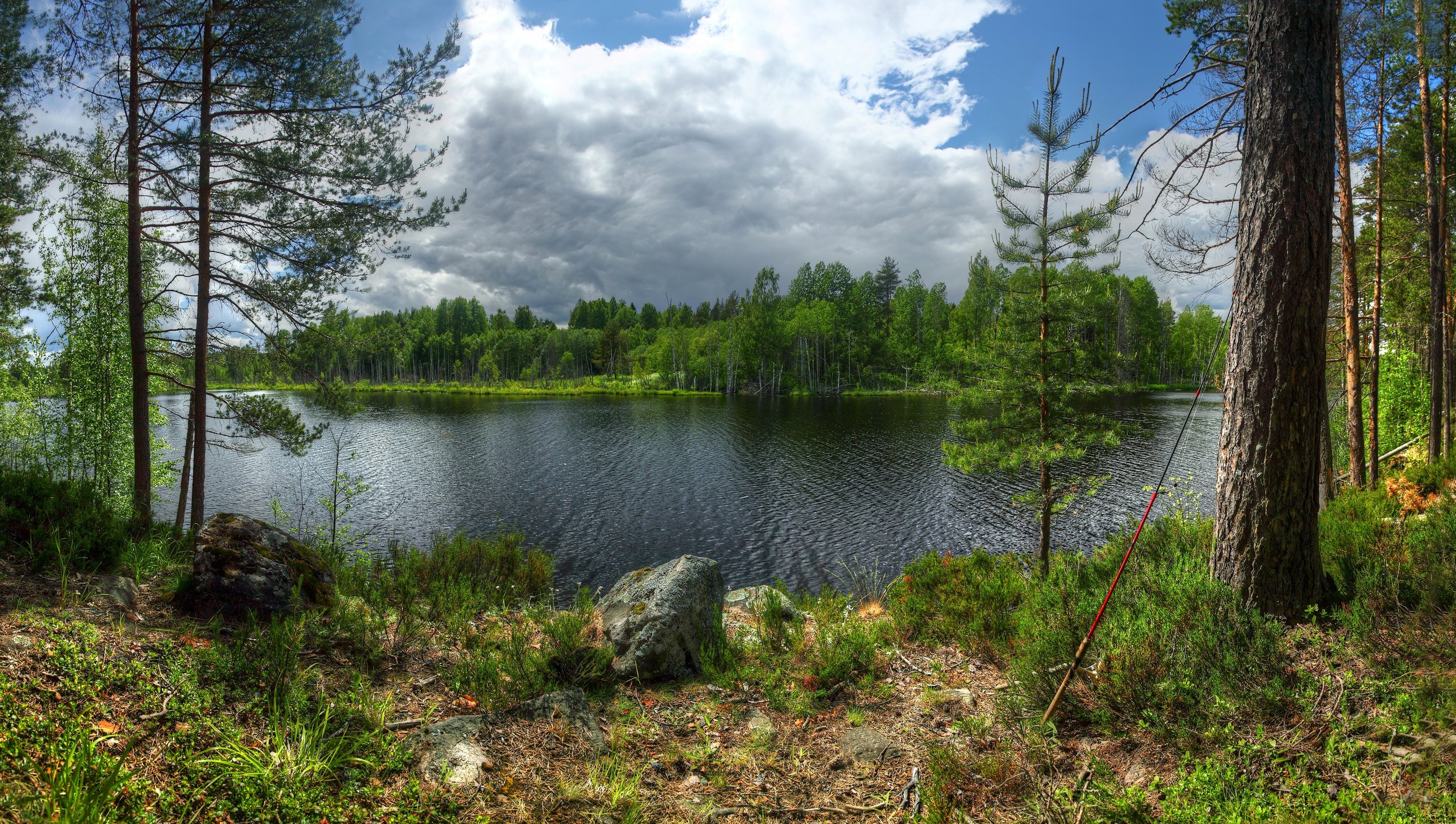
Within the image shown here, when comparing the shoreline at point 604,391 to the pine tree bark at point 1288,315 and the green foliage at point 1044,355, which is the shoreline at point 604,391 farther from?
the pine tree bark at point 1288,315

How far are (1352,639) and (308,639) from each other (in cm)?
761

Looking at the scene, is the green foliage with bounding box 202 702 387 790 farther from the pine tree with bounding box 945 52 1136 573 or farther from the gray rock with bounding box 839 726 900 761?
the pine tree with bounding box 945 52 1136 573

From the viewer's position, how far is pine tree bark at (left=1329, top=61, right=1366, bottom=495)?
1028 centimetres

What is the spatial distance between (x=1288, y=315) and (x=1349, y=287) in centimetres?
1022

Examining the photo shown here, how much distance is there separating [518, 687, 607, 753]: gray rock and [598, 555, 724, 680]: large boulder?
1.12 meters

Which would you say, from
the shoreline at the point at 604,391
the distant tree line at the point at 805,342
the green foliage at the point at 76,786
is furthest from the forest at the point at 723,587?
the shoreline at the point at 604,391

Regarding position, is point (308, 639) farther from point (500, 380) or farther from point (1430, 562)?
point (500, 380)

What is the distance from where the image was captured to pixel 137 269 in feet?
31.6

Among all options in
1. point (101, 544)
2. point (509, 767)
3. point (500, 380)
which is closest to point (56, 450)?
point (101, 544)

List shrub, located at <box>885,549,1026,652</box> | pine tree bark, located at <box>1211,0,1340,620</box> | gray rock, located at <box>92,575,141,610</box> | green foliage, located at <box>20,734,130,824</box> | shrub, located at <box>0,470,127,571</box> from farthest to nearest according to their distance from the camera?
shrub, located at <box>885,549,1026,652</box> → shrub, located at <box>0,470,127,571</box> → gray rock, located at <box>92,575,141,610</box> → pine tree bark, located at <box>1211,0,1340,620</box> → green foliage, located at <box>20,734,130,824</box>

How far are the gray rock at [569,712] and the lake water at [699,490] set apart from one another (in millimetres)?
8677

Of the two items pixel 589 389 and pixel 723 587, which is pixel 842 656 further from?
pixel 589 389

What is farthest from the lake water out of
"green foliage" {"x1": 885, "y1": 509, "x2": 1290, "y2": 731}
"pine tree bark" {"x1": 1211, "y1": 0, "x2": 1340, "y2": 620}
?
"pine tree bark" {"x1": 1211, "y1": 0, "x2": 1340, "y2": 620}

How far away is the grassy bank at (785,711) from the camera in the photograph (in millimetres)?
2930
